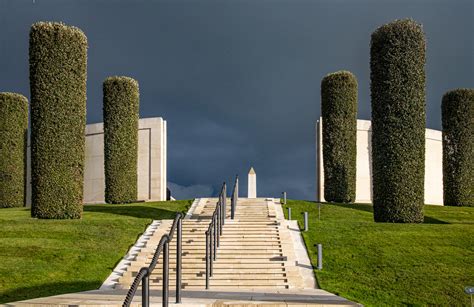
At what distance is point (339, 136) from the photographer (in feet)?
86.7

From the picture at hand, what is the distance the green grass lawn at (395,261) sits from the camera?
39.3ft

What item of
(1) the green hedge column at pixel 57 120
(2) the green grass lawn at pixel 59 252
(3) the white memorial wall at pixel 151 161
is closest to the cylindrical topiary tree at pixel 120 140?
(3) the white memorial wall at pixel 151 161

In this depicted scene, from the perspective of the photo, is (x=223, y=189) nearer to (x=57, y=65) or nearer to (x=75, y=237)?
(x=75, y=237)

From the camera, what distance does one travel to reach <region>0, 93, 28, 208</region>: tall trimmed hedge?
2823 centimetres

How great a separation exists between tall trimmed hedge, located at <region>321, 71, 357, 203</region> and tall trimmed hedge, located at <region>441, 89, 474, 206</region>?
14.5 feet

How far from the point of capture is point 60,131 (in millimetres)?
19812

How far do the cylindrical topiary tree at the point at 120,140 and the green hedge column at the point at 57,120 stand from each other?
641cm

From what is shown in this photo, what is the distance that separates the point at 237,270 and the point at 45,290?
4158mm

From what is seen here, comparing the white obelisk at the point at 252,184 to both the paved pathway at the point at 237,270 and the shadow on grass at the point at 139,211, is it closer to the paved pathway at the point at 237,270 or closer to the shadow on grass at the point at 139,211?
the shadow on grass at the point at 139,211

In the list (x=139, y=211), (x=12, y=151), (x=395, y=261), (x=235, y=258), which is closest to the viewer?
(x=395, y=261)

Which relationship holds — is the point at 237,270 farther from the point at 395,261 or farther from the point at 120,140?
the point at 120,140

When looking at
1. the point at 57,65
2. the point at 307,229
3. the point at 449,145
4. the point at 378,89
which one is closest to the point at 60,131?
the point at 57,65

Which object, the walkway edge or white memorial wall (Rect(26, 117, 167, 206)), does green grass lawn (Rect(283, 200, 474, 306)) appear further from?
white memorial wall (Rect(26, 117, 167, 206))

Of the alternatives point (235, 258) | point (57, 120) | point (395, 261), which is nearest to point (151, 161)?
point (57, 120)
